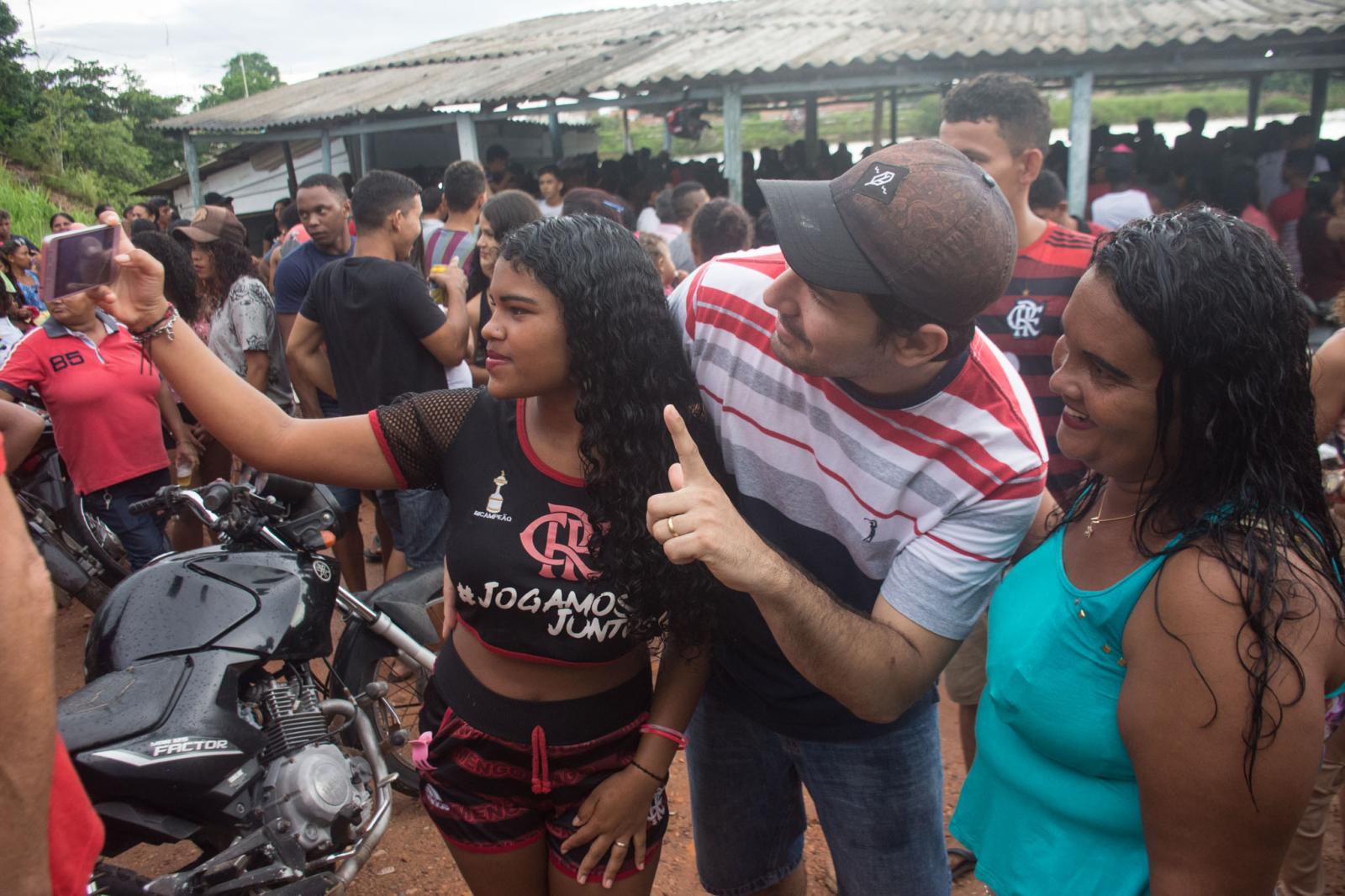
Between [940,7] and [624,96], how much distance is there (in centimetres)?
416

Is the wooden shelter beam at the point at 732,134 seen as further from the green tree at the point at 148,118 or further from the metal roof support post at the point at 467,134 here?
the green tree at the point at 148,118

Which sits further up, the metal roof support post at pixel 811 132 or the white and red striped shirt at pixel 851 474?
the metal roof support post at pixel 811 132

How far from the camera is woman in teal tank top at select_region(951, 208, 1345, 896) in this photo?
3.89ft

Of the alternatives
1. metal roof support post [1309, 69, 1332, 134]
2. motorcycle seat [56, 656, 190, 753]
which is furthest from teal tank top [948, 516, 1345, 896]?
metal roof support post [1309, 69, 1332, 134]

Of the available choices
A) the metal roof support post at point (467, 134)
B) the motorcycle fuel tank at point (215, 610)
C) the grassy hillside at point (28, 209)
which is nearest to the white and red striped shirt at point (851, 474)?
the motorcycle fuel tank at point (215, 610)

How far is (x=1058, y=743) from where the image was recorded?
1.43m

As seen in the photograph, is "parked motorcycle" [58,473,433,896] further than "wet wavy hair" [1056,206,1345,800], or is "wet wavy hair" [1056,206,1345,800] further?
"parked motorcycle" [58,473,433,896]

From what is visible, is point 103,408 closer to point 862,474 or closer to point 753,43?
point 862,474

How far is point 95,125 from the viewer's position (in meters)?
22.5

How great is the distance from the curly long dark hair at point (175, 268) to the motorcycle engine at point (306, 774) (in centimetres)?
290

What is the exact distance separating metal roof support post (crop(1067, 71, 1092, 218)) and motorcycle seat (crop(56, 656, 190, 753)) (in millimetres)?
8377

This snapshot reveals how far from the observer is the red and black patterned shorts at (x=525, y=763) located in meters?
1.88

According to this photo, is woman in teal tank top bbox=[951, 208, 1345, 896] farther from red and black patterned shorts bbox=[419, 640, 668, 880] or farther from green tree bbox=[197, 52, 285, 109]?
green tree bbox=[197, 52, 285, 109]

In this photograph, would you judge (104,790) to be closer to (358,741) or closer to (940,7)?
(358,741)
